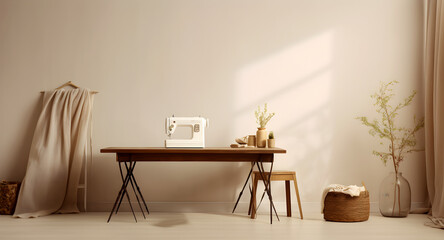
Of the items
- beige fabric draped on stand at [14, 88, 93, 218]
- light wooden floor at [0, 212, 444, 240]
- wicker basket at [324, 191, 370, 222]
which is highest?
beige fabric draped on stand at [14, 88, 93, 218]

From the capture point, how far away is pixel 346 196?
387cm

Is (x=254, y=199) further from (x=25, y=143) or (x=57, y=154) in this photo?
(x=25, y=143)

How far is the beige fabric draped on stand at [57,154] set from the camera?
4.20 meters

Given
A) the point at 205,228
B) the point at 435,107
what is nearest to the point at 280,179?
the point at 205,228

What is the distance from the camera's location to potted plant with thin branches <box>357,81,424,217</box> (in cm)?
418

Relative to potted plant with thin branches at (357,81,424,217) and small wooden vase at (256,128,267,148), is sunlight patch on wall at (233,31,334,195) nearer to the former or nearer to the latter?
small wooden vase at (256,128,267,148)

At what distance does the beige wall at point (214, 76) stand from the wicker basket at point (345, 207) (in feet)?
1.85

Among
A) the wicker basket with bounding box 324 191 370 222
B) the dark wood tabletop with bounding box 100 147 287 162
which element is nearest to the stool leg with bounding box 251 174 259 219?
the dark wood tabletop with bounding box 100 147 287 162

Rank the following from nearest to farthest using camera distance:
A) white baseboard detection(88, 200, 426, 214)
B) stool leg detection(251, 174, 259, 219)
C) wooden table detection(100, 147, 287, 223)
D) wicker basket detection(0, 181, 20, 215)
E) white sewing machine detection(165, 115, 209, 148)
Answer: wooden table detection(100, 147, 287, 223) → white sewing machine detection(165, 115, 209, 148) → stool leg detection(251, 174, 259, 219) → wicker basket detection(0, 181, 20, 215) → white baseboard detection(88, 200, 426, 214)

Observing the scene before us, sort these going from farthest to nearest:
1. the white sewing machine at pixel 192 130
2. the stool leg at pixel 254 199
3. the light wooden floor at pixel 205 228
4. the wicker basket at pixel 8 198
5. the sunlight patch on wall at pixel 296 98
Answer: the sunlight patch on wall at pixel 296 98 < the wicker basket at pixel 8 198 < the stool leg at pixel 254 199 < the white sewing machine at pixel 192 130 < the light wooden floor at pixel 205 228

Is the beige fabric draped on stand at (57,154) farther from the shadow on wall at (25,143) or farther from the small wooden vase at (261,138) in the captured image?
the small wooden vase at (261,138)

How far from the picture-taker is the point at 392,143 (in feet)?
14.0

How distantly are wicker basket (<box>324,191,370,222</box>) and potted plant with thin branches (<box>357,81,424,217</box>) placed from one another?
1.39ft

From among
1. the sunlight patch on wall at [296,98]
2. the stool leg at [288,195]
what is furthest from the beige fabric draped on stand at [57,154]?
the stool leg at [288,195]
